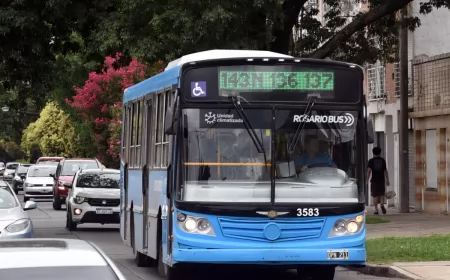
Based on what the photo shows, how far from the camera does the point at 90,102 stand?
5484 cm

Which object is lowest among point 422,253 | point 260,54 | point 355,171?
point 422,253

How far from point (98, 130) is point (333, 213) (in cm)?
4260

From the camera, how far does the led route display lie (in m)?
14.6

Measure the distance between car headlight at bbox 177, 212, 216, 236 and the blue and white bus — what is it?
13 millimetres

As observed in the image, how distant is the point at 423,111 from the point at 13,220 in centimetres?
1949

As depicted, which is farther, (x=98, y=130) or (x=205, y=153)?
(x=98, y=130)

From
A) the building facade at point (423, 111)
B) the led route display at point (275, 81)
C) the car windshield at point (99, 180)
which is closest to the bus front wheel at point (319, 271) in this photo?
the led route display at point (275, 81)

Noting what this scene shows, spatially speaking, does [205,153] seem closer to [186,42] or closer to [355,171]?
[355,171]

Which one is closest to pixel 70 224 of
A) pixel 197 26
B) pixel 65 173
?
pixel 197 26

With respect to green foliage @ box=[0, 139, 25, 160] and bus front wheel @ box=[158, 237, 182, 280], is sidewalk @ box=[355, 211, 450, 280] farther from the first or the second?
green foliage @ box=[0, 139, 25, 160]

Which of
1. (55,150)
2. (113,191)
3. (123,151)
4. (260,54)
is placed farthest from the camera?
(55,150)

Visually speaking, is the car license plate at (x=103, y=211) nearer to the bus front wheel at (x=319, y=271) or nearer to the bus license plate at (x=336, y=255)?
the bus front wheel at (x=319, y=271)

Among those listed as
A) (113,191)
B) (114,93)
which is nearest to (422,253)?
(113,191)

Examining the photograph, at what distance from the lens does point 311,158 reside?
14.4 meters
